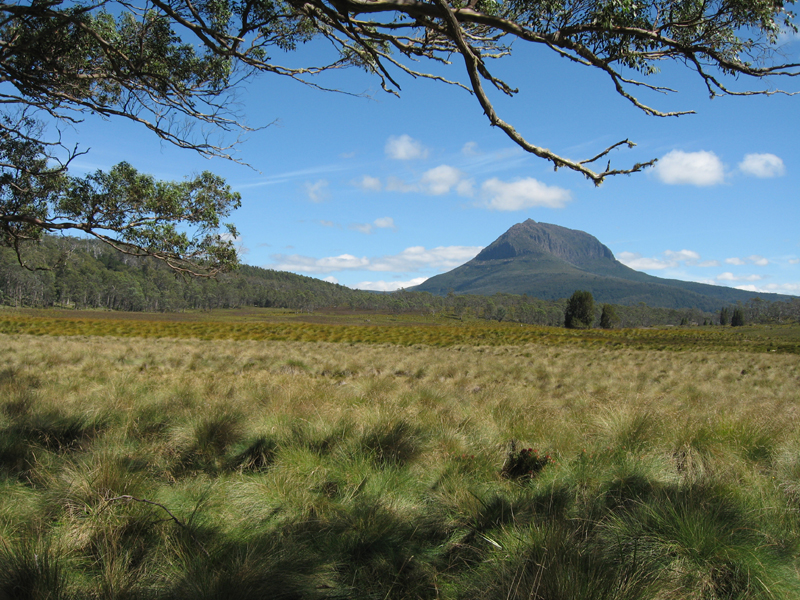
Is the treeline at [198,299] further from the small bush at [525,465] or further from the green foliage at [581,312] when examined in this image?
the small bush at [525,465]

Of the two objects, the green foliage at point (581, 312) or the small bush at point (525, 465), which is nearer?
the small bush at point (525, 465)

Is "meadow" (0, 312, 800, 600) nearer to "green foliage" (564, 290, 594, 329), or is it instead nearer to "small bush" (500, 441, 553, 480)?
"small bush" (500, 441, 553, 480)

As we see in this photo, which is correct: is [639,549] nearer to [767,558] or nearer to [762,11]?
[767,558]

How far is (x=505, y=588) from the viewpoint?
187 centimetres

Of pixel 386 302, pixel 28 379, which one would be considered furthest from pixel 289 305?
pixel 28 379

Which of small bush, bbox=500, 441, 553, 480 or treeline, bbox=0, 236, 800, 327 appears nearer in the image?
small bush, bbox=500, 441, 553, 480

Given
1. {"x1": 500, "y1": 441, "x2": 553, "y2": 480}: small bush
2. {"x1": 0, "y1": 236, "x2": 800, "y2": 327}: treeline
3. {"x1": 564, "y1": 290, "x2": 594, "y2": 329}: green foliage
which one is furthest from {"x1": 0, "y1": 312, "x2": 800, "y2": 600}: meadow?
{"x1": 564, "y1": 290, "x2": 594, "y2": 329}: green foliage

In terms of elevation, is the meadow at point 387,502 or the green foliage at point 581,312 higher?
the green foliage at point 581,312

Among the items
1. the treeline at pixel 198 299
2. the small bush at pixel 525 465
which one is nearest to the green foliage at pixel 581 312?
the treeline at pixel 198 299

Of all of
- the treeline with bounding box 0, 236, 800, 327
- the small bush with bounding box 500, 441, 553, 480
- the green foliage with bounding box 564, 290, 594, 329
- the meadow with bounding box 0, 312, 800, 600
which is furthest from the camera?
the treeline with bounding box 0, 236, 800, 327

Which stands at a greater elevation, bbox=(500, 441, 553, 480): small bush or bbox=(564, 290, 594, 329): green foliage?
bbox=(564, 290, 594, 329): green foliage

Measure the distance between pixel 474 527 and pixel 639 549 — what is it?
3.04 feet

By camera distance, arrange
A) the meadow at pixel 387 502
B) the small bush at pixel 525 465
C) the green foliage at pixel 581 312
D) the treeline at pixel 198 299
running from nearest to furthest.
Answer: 1. the meadow at pixel 387 502
2. the small bush at pixel 525 465
3. the green foliage at pixel 581 312
4. the treeline at pixel 198 299

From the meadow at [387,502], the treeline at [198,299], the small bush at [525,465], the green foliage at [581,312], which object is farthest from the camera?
the treeline at [198,299]
